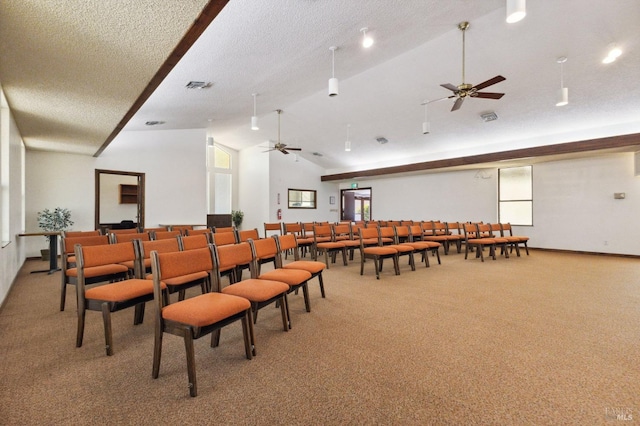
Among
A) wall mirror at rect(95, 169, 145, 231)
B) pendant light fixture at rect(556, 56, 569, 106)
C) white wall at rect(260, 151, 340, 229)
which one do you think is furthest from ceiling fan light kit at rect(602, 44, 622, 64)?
wall mirror at rect(95, 169, 145, 231)

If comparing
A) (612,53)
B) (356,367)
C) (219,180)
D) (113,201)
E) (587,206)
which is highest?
(612,53)

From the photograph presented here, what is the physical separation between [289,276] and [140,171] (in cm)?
667

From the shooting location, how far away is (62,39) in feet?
8.23

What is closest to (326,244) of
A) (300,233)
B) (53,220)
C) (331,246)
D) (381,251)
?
(331,246)

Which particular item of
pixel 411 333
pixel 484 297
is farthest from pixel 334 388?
pixel 484 297

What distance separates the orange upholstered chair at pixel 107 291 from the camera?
223cm

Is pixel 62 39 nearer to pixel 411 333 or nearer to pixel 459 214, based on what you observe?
pixel 411 333

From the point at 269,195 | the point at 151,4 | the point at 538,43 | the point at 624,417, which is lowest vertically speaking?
the point at 624,417

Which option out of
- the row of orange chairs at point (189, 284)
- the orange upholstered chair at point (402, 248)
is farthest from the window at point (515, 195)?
the row of orange chairs at point (189, 284)

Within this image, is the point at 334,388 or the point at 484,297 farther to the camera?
the point at 484,297

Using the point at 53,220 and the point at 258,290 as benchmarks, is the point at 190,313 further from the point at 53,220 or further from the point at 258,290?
the point at 53,220

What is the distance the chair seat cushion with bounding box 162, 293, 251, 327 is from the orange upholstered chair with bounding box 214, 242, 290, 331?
0.77 ft

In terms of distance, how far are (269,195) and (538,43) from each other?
8.51 metres

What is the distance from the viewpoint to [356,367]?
6.76 feet
